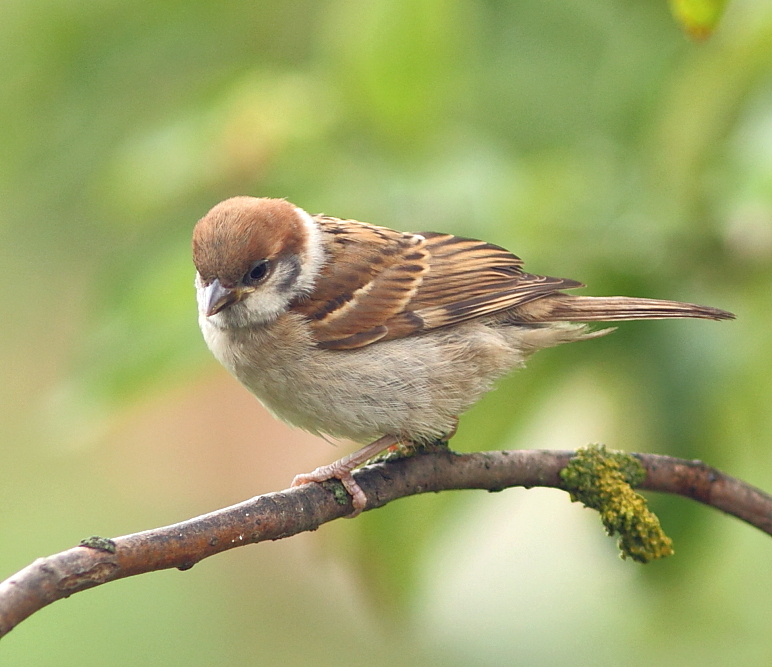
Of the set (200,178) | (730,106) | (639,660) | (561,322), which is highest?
(200,178)

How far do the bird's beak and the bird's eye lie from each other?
3.1 inches

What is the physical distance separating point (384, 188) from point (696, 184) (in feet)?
2.43

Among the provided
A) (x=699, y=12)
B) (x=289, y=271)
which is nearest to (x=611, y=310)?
(x=289, y=271)

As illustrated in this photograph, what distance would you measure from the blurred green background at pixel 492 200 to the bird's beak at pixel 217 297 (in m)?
0.16

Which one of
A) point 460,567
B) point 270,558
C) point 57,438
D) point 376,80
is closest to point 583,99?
point 376,80

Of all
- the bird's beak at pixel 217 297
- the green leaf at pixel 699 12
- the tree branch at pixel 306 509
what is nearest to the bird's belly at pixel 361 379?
the bird's beak at pixel 217 297

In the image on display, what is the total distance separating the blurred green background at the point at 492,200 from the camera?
226 cm

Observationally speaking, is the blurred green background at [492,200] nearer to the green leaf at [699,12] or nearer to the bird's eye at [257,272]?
the bird's eye at [257,272]

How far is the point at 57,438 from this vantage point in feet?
7.89

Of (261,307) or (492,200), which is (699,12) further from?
(261,307)

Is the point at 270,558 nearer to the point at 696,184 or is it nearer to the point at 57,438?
the point at 57,438

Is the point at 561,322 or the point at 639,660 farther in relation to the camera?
the point at 639,660

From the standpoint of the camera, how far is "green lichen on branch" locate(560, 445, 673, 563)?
2.02 meters

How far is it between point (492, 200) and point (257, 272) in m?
0.78
